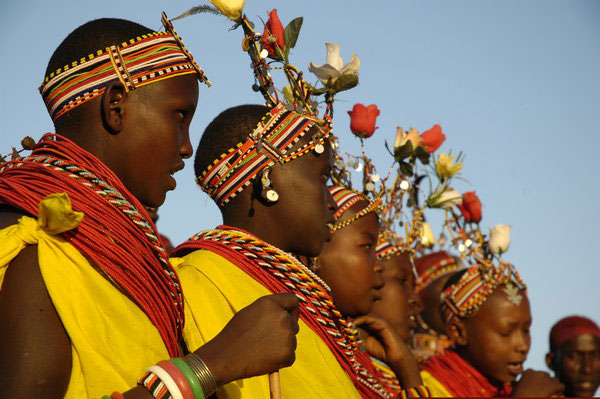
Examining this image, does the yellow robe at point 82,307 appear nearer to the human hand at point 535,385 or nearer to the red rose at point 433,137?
the red rose at point 433,137

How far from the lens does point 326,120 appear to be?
4562 mm

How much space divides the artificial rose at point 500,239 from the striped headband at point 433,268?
2.64 metres

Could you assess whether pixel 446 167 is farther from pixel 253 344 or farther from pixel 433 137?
pixel 253 344

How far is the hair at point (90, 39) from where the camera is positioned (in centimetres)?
289

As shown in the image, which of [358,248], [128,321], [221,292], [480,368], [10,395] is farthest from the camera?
[480,368]

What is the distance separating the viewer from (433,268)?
10.6 m

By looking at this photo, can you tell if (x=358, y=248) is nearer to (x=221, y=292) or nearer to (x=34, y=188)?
(x=221, y=292)

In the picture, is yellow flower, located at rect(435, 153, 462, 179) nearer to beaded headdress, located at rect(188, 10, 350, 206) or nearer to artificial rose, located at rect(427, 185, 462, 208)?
artificial rose, located at rect(427, 185, 462, 208)

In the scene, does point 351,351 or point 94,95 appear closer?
point 94,95

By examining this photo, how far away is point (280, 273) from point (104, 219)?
138cm

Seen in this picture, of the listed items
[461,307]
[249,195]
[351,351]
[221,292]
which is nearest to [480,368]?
[461,307]

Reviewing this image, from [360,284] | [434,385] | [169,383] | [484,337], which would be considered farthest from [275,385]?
[484,337]

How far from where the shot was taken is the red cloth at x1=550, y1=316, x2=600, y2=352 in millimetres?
9219

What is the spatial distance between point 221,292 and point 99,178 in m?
1.00
